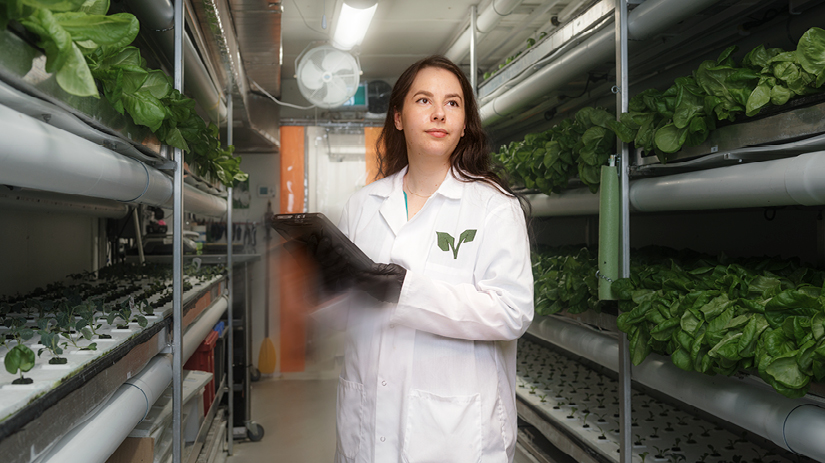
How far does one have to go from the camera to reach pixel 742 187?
162 centimetres

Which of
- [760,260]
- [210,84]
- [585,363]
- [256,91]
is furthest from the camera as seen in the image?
[256,91]

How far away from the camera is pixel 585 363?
3895 millimetres

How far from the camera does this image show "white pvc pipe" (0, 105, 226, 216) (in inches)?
32.2

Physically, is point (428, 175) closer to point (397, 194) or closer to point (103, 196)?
point (397, 194)

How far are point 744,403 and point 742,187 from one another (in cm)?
60

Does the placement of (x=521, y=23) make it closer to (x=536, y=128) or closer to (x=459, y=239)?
(x=536, y=128)

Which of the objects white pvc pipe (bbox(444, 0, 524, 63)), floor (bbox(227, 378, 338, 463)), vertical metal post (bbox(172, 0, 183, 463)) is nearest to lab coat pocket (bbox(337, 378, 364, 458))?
vertical metal post (bbox(172, 0, 183, 463))

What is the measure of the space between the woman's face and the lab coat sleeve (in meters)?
0.24

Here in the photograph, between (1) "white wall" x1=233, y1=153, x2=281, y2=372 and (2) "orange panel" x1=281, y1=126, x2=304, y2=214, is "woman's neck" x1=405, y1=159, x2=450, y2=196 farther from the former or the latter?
(1) "white wall" x1=233, y1=153, x2=281, y2=372

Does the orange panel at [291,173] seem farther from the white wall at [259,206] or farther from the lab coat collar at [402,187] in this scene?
the lab coat collar at [402,187]

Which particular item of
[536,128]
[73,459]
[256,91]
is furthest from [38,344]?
[256,91]

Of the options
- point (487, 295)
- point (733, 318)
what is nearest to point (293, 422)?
point (487, 295)

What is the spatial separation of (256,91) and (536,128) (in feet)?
9.13

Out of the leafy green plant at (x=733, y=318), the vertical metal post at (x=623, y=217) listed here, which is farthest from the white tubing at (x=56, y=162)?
the vertical metal post at (x=623, y=217)
